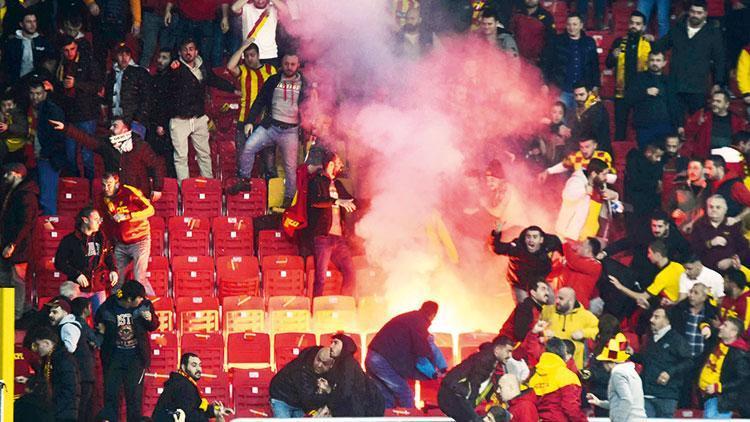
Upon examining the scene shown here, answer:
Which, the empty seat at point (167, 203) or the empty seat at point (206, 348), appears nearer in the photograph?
the empty seat at point (206, 348)

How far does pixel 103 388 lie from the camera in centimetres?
1394

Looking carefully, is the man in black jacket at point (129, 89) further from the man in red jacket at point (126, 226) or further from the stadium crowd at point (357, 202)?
the man in red jacket at point (126, 226)

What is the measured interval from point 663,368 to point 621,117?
301 centimetres

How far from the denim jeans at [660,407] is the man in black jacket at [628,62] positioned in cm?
312

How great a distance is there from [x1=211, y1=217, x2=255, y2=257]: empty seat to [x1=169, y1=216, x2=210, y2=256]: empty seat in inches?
4.5

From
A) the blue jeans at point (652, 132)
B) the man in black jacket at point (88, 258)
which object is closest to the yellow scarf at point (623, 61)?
the blue jeans at point (652, 132)

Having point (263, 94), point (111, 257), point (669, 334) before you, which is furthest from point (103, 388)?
point (669, 334)

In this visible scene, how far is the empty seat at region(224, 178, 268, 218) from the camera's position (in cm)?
1591

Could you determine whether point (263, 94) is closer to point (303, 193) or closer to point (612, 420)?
point (303, 193)

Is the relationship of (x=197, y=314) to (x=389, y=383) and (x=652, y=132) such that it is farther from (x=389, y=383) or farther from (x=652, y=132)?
(x=652, y=132)

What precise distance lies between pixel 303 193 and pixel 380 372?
200cm

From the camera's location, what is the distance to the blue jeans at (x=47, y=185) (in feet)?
50.3

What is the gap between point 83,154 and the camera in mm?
15719

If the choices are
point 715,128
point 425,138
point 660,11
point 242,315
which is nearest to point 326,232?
point 242,315
